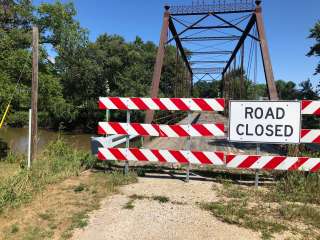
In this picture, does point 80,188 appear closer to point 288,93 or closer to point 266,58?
point 266,58

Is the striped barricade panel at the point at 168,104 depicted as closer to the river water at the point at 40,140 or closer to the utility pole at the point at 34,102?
the utility pole at the point at 34,102

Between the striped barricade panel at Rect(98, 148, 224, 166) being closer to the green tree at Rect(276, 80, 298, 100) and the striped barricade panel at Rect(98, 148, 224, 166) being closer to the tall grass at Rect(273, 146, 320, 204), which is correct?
the tall grass at Rect(273, 146, 320, 204)

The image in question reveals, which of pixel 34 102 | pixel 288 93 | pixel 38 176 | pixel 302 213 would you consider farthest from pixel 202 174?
pixel 288 93

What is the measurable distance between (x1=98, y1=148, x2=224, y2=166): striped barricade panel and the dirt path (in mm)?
725

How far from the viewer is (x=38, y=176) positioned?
19.6 ft

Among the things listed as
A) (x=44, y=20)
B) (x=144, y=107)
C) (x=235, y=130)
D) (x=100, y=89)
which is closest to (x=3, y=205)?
(x=144, y=107)

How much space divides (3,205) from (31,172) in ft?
5.55

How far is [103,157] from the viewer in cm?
648

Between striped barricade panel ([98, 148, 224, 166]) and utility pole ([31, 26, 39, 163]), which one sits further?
utility pole ([31, 26, 39, 163])

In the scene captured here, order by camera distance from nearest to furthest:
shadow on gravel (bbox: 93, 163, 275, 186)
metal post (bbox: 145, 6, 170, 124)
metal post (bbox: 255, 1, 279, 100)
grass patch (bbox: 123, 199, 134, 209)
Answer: grass patch (bbox: 123, 199, 134, 209) < shadow on gravel (bbox: 93, 163, 275, 186) < metal post (bbox: 255, 1, 279, 100) < metal post (bbox: 145, 6, 170, 124)

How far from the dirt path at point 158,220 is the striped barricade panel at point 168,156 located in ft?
2.38

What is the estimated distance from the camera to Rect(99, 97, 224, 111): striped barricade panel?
6.17 meters

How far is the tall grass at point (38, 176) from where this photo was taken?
478 cm

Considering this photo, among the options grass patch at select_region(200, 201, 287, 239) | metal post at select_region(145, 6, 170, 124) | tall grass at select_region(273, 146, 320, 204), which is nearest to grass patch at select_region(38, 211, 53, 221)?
grass patch at select_region(200, 201, 287, 239)
